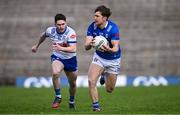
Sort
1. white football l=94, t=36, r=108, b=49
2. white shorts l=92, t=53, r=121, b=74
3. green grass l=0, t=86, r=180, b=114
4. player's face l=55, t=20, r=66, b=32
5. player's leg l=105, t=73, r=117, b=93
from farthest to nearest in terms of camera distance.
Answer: player's leg l=105, t=73, r=117, b=93
player's face l=55, t=20, r=66, b=32
white shorts l=92, t=53, r=121, b=74
green grass l=0, t=86, r=180, b=114
white football l=94, t=36, r=108, b=49

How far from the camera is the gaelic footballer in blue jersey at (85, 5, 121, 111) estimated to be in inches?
645

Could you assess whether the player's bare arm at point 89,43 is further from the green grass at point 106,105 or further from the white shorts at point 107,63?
the green grass at point 106,105

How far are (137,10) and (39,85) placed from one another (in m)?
9.66

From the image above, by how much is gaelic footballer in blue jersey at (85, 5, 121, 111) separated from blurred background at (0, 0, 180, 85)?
79.6 feet

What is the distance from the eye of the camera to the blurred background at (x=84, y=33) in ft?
139

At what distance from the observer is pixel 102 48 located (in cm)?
1631

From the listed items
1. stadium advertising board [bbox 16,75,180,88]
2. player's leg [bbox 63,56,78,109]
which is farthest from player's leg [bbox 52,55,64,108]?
stadium advertising board [bbox 16,75,180,88]

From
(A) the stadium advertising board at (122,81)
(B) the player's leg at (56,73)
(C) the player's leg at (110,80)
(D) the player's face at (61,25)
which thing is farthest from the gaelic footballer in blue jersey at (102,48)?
(A) the stadium advertising board at (122,81)

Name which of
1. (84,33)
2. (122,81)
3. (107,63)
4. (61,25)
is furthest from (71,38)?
(84,33)

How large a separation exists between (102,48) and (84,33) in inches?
1084

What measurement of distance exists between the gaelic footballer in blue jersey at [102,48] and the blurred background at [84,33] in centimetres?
2425

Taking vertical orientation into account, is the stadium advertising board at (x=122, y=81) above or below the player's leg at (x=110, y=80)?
below

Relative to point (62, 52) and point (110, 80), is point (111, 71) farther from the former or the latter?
point (62, 52)

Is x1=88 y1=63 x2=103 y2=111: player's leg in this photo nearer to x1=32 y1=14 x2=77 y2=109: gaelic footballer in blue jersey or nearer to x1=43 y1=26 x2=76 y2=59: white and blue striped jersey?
x1=32 y1=14 x2=77 y2=109: gaelic footballer in blue jersey
